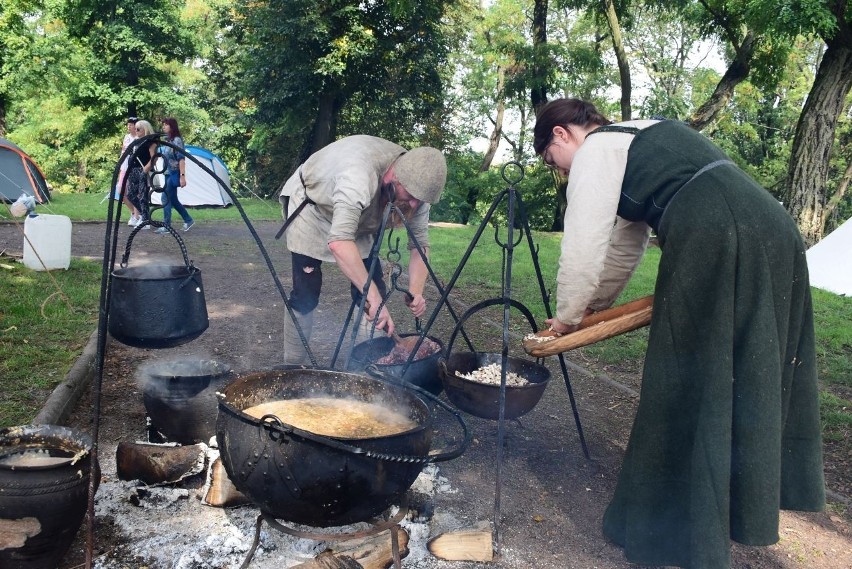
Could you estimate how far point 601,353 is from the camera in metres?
6.11

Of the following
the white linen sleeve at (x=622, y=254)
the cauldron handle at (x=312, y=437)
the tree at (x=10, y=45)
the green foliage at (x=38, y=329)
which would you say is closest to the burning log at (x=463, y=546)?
the cauldron handle at (x=312, y=437)

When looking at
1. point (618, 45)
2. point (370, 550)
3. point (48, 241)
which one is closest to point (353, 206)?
point (370, 550)

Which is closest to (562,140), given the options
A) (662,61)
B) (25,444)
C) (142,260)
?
(25,444)

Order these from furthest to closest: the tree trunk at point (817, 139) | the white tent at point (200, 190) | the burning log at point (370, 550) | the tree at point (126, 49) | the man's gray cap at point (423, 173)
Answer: the tree at point (126, 49), the white tent at point (200, 190), the tree trunk at point (817, 139), the man's gray cap at point (423, 173), the burning log at point (370, 550)

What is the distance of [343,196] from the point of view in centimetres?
351

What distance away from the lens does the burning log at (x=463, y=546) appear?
2752mm

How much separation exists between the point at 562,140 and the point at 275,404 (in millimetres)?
1798

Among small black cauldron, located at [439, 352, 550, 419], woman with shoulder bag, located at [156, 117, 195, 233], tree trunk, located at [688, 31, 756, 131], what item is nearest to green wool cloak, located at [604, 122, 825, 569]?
small black cauldron, located at [439, 352, 550, 419]

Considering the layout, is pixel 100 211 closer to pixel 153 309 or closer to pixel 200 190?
pixel 200 190

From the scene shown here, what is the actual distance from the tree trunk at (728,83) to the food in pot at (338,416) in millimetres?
12457

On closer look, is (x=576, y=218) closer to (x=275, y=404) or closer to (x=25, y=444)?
(x=275, y=404)

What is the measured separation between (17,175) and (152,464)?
14990 millimetres

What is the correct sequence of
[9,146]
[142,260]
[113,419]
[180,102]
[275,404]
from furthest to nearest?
[180,102] < [9,146] < [142,260] < [113,419] < [275,404]

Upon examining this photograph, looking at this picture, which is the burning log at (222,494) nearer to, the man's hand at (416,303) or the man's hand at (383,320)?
Answer: the man's hand at (383,320)
